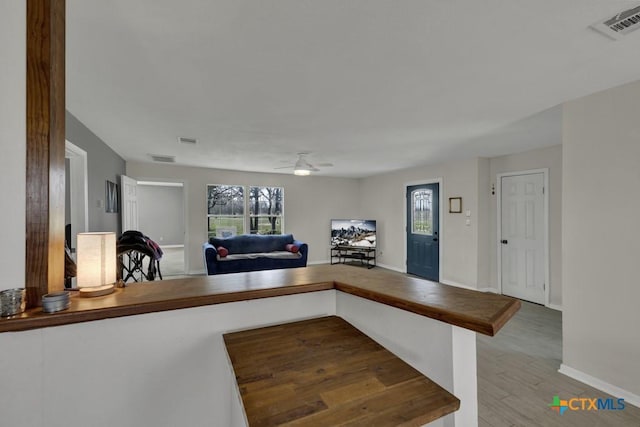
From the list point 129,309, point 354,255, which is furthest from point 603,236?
point 354,255

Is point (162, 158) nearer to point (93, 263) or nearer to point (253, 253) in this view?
point (253, 253)

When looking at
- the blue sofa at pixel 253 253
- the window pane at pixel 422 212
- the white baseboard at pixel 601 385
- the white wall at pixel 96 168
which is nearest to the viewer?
the white baseboard at pixel 601 385

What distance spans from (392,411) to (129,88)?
9.00 feet

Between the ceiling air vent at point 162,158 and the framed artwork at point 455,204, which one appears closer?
the ceiling air vent at point 162,158

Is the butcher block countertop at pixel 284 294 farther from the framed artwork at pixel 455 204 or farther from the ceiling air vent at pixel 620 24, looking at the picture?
the framed artwork at pixel 455 204

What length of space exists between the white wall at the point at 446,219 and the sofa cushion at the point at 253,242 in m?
2.46

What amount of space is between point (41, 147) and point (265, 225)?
18.9 ft

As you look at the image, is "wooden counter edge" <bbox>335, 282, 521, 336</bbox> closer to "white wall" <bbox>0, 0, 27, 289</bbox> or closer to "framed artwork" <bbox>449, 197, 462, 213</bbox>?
"white wall" <bbox>0, 0, 27, 289</bbox>

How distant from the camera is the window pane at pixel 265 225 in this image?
6.68 metres

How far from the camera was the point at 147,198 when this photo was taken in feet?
33.7

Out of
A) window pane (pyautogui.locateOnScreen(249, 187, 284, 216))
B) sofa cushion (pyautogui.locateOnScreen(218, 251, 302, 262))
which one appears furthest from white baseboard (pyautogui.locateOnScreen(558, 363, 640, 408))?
window pane (pyautogui.locateOnScreen(249, 187, 284, 216))

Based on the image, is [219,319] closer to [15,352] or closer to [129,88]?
[15,352]

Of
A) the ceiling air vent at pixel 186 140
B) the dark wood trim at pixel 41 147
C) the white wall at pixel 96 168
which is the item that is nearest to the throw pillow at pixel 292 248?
the ceiling air vent at pixel 186 140

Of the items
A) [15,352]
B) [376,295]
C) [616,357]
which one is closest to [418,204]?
[616,357]
